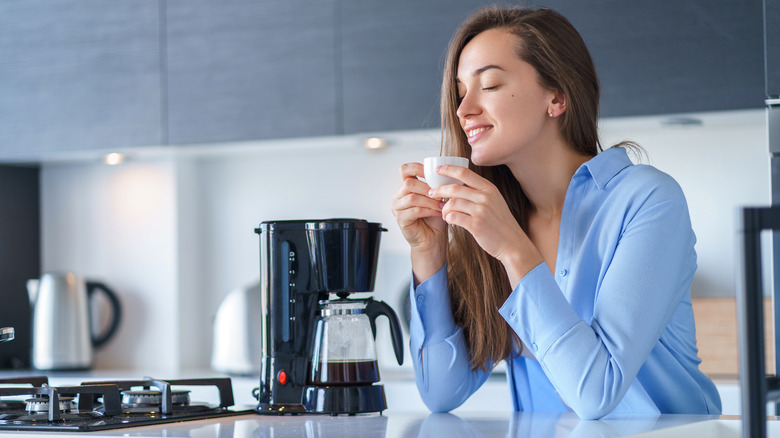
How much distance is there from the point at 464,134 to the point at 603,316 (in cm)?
47

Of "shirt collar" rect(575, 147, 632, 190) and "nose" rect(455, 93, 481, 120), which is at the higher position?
"nose" rect(455, 93, 481, 120)

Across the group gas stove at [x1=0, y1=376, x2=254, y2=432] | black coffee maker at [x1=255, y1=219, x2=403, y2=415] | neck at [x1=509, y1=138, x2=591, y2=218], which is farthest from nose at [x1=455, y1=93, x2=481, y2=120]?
gas stove at [x1=0, y1=376, x2=254, y2=432]

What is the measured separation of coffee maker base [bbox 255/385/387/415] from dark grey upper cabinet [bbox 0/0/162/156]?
5.57ft

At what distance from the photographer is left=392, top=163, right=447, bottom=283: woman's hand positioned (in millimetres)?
1354

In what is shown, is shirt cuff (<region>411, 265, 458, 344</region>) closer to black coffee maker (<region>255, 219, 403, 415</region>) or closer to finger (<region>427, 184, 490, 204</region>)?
black coffee maker (<region>255, 219, 403, 415</region>)

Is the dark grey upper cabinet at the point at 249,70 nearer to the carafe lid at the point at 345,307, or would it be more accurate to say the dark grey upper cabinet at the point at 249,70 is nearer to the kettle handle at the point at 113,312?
the kettle handle at the point at 113,312

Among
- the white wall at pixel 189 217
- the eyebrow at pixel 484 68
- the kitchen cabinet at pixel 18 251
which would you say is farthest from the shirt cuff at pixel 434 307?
the kitchen cabinet at pixel 18 251

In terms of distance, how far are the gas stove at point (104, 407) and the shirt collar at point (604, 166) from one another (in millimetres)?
615

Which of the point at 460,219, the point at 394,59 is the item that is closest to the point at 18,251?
the point at 394,59

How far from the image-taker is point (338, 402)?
1.31 m

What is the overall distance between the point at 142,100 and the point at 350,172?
68cm

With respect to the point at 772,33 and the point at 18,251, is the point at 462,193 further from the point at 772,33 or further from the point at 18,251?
the point at 18,251

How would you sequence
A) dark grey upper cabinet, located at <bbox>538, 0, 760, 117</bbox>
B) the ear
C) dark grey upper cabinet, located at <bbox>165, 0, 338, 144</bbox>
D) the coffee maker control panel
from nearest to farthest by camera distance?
the coffee maker control panel → the ear → dark grey upper cabinet, located at <bbox>538, 0, 760, 117</bbox> → dark grey upper cabinet, located at <bbox>165, 0, 338, 144</bbox>

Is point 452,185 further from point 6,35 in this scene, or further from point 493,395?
point 6,35
